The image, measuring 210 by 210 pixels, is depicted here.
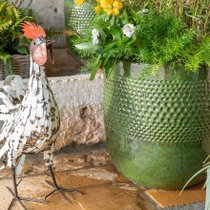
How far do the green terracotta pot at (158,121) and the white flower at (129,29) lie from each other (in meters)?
0.12

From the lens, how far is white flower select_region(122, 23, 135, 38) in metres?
1.64

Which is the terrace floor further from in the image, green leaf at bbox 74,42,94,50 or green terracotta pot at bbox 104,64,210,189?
green leaf at bbox 74,42,94,50

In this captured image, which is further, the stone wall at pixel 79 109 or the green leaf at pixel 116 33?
the stone wall at pixel 79 109

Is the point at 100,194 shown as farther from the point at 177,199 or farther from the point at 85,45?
the point at 85,45

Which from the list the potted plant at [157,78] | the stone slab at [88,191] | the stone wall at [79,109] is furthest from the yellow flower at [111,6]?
the stone slab at [88,191]

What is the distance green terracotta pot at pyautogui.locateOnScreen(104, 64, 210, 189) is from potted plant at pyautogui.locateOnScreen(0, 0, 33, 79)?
49 cm

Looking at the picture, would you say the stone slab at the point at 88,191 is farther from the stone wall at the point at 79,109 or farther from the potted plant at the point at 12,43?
the potted plant at the point at 12,43

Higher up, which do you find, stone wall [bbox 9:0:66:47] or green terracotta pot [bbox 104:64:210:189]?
stone wall [bbox 9:0:66:47]

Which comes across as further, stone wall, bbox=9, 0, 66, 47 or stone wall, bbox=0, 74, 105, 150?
stone wall, bbox=9, 0, 66, 47

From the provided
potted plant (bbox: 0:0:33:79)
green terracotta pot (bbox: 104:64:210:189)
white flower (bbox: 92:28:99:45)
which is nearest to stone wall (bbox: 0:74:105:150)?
potted plant (bbox: 0:0:33:79)

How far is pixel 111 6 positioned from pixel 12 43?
674 mm

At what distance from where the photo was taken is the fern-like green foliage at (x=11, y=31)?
84.0 inches

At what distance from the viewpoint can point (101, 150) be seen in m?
2.29

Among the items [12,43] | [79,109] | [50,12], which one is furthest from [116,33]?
[50,12]
